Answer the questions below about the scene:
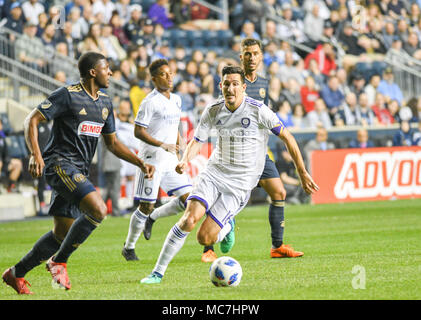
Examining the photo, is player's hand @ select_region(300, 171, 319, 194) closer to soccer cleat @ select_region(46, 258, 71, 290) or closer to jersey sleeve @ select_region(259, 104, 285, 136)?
jersey sleeve @ select_region(259, 104, 285, 136)

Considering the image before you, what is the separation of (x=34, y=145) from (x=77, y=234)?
88 cm

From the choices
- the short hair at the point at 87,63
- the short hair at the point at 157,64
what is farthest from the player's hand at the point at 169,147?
the short hair at the point at 87,63

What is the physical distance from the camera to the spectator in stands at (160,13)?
23.1 m

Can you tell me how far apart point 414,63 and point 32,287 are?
1989 centimetres

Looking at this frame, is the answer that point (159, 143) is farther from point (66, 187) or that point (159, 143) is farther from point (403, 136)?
point (403, 136)

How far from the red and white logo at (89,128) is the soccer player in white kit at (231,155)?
2.83 ft

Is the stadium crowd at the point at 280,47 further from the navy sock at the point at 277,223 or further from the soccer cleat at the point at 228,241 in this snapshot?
the soccer cleat at the point at 228,241

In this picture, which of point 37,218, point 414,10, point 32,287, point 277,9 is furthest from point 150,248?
point 414,10

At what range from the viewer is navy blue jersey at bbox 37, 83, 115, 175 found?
308 inches

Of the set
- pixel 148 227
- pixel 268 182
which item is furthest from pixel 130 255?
pixel 268 182

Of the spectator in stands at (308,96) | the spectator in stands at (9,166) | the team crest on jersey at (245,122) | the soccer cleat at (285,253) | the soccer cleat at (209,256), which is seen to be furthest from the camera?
the spectator in stands at (308,96)

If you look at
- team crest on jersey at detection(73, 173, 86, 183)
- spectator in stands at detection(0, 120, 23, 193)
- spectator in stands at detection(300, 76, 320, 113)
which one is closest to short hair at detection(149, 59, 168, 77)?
team crest on jersey at detection(73, 173, 86, 183)

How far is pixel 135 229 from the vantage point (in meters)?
10.4
